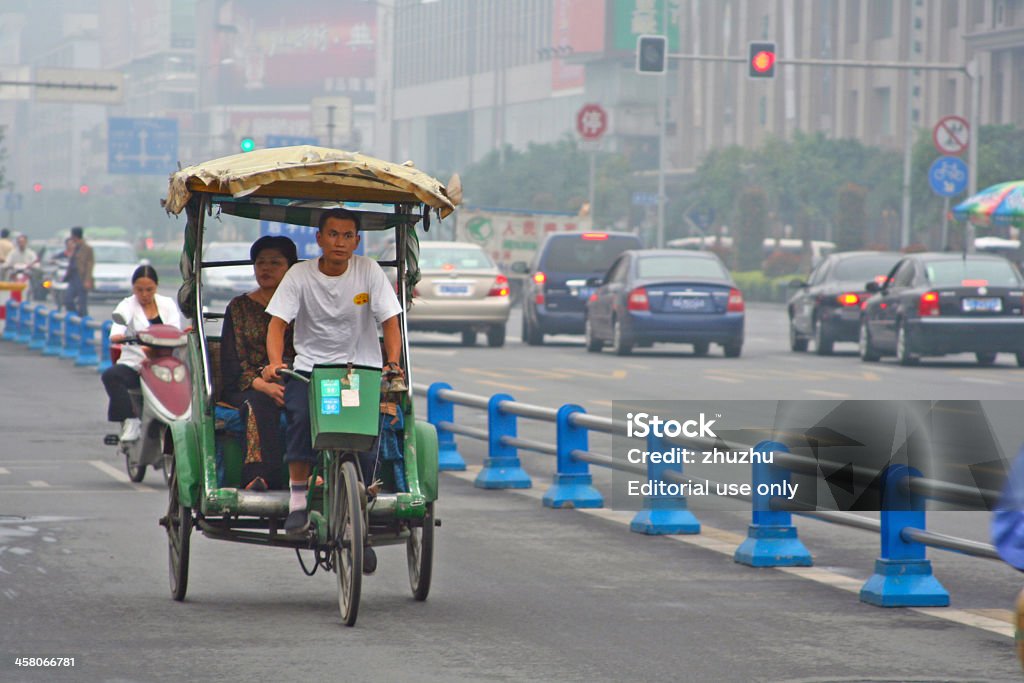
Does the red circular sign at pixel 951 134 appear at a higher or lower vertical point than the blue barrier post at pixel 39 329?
higher

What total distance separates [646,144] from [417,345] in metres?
96.8

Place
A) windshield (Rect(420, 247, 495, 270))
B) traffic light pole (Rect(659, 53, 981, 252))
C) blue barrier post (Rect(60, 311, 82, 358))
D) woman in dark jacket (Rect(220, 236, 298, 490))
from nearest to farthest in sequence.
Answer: woman in dark jacket (Rect(220, 236, 298, 490)), blue barrier post (Rect(60, 311, 82, 358)), windshield (Rect(420, 247, 495, 270)), traffic light pole (Rect(659, 53, 981, 252))

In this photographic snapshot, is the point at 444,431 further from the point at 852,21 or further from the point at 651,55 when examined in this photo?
the point at 852,21

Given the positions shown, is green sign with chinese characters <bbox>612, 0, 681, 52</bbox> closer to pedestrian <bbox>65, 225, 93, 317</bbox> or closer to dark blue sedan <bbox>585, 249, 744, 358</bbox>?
pedestrian <bbox>65, 225, 93, 317</bbox>

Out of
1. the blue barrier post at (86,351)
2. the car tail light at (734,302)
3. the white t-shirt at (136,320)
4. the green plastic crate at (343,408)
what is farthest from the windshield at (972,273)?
the green plastic crate at (343,408)

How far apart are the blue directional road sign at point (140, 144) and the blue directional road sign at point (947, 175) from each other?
63898 mm

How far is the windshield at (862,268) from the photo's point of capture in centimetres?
3025

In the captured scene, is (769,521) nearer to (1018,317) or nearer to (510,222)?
(1018,317)

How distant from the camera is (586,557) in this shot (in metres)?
10.3

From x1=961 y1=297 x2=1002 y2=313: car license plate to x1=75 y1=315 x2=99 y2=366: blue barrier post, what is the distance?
1172cm

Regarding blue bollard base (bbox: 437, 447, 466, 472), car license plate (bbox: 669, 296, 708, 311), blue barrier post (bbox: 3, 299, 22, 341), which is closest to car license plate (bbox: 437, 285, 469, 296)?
car license plate (bbox: 669, 296, 708, 311)

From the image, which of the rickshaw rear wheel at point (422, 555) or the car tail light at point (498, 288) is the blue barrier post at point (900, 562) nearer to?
the rickshaw rear wheel at point (422, 555)

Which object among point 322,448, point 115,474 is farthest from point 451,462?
point 322,448

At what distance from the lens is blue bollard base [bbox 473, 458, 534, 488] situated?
44.9ft
